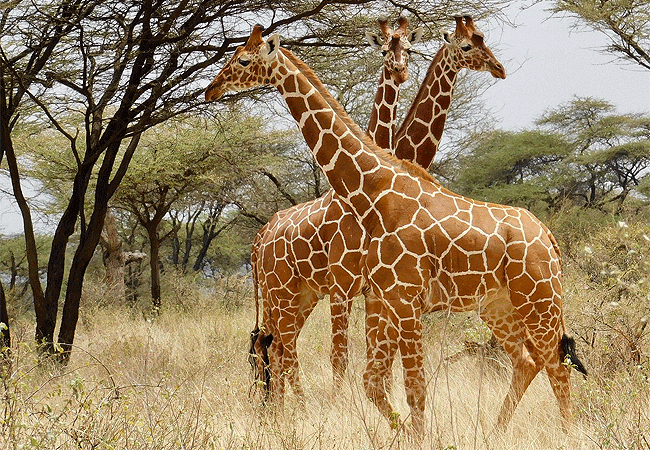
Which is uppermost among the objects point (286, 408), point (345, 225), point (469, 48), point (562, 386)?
point (469, 48)

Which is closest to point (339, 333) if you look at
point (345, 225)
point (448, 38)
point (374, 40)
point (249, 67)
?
point (345, 225)

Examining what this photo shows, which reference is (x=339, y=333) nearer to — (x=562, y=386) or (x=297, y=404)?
(x=297, y=404)

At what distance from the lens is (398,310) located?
158 inches

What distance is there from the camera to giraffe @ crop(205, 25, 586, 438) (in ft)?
13.2

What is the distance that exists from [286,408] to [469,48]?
2.56 metres

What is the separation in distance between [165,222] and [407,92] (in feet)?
33.8

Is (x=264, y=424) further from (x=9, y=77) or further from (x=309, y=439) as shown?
(x=9, y=77)

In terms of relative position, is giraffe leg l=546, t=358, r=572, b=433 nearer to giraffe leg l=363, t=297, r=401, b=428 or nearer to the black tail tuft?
the black tail tuft

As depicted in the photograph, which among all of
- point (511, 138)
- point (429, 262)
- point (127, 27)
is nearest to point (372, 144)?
point (429, 262)

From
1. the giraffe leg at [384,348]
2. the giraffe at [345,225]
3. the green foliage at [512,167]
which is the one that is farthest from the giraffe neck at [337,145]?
the green foliage at [512,167]

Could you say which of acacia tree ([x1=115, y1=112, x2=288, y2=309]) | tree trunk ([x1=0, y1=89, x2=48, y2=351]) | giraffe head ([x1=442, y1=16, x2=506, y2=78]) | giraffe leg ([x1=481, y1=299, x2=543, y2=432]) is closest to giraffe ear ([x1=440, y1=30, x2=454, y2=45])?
giraffe head ([x1=442, y1=16, x2=506, y2=78])

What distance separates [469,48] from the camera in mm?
4895

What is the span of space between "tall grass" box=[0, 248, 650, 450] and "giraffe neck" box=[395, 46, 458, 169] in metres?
1.19

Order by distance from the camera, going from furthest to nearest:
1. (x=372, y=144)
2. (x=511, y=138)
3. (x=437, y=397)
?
(x=511, y=138) < (x=437, y=397) < (x=372, y=144)
